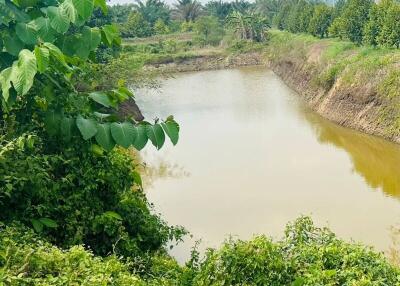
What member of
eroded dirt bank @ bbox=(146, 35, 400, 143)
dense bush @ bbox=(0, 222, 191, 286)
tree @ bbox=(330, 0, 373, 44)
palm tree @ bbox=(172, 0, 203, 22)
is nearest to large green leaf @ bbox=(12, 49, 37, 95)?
dense bush @ bbox=(0, 222, 191, 286)

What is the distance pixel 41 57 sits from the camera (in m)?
2.39

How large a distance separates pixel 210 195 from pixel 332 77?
10.4 m

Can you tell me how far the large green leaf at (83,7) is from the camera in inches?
98.4

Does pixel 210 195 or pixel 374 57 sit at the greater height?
pixel 374 57

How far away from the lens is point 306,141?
15.3m

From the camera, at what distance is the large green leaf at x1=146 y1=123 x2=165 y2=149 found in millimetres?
2768

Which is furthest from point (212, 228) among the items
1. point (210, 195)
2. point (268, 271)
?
point (268, 271)

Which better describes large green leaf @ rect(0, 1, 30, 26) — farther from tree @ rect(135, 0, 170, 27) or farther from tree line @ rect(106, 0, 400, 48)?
tree @ rect(135, 0, 170, 27)

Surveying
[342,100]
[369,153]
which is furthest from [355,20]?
[369,153]

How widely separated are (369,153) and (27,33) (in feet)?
41.2

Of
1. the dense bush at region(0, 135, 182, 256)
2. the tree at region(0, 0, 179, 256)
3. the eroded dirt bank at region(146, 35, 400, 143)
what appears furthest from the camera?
the eroded dirt bank at region(146, 35, 400, 143)

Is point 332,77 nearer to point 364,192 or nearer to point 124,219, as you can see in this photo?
point 364,192

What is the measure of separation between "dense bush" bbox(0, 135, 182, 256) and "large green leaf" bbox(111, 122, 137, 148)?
0.51 m

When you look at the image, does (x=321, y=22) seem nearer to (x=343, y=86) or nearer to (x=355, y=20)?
(x=355, y=20)
